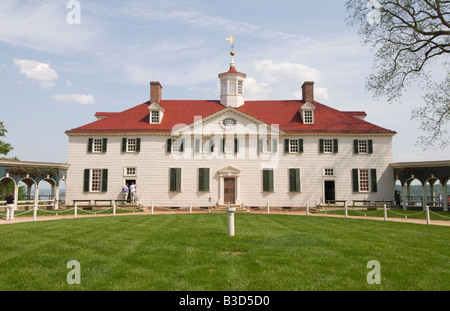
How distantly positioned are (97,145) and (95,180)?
118 inches

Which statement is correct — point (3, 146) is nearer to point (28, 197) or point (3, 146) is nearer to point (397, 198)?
point (28, 197)

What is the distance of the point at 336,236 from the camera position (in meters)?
11.9

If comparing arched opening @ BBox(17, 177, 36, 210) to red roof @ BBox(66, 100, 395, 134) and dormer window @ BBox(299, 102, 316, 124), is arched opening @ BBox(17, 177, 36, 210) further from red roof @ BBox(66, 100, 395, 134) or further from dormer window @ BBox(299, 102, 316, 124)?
dormer window @ BBox(299, 102, 316, 124)

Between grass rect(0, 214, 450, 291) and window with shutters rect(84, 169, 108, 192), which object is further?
window with shutters rect(84, 169, 108, 192)

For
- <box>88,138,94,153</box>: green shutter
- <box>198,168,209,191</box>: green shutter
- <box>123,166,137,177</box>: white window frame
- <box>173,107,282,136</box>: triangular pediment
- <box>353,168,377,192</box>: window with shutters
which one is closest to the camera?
<box>353,168,377,192</box>: window with shutters

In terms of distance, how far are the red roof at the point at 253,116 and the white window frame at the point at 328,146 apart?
88cm

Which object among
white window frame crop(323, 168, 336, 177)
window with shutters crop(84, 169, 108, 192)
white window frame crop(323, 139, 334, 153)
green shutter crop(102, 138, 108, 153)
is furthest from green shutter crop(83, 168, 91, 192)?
white window frame crop(323, 139, 334, 153)

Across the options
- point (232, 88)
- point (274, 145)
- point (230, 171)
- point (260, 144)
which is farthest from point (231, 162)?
point (232, 88)

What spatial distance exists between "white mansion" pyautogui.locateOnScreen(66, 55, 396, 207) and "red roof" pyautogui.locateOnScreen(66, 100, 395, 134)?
0.19 m

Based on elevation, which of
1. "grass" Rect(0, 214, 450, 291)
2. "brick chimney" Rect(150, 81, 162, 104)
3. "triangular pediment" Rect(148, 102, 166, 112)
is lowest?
"grass" Rect(0, 214, 450, 291)

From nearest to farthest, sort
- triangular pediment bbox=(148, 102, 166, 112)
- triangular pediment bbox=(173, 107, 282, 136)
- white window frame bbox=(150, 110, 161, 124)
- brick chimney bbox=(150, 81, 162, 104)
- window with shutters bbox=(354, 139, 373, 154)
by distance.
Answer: triangular pediment bbox=(173, 107, 282, 136) → window with shutters bbox=(354, 139, 373, 154) → triangular pediment bbox=(148, 102, 166, 112) → white window frame bbox=(150, 110, 161, 124) → brick chimney bbox=(150, 81, 162, 104)

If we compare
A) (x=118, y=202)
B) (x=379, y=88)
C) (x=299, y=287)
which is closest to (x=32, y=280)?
(x=299, y=287)

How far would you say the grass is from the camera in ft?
21.3

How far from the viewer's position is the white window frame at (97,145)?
30.2 m
